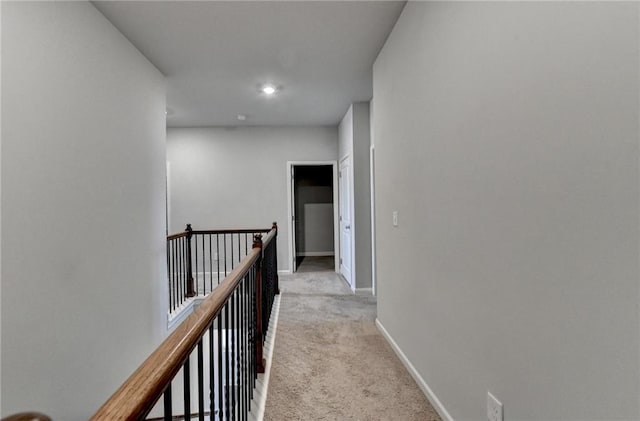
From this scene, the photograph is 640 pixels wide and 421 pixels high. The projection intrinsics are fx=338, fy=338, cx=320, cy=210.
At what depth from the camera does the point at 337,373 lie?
2312 millimetres

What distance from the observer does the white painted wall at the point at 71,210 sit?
1.71 metres

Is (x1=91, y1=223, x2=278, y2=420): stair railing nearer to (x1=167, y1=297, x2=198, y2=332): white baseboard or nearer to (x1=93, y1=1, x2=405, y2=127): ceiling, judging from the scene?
(x1=93, y1=1, x2=405, y2=127): ceiling

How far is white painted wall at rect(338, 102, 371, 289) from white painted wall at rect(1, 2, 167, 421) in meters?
2.47

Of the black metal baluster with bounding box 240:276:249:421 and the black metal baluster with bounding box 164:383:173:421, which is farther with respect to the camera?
the black metal baluster with bounding box 240:276:249:421

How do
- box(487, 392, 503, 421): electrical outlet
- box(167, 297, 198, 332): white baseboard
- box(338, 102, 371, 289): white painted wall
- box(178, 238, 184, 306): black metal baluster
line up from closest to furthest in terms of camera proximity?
box(487, 392, 503, 421): electrical outlet → box(167, 297, 198, 332): white baseboard → box(178, 238, 184, 306): black metal baluster → box(338, 102, 371, 289): white painted wall

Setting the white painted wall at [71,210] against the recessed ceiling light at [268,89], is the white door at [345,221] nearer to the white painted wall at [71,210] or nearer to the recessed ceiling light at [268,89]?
the recessed ceiling light at [268,89]

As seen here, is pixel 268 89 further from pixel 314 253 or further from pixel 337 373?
pixel 314 253

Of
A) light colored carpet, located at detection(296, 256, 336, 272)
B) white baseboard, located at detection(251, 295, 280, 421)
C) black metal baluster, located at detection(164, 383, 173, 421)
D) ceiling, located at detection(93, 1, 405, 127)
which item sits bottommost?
white baseboard, located at detection(251, 295, 280, 421)

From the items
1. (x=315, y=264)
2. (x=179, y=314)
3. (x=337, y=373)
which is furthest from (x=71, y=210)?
(x=315, y=264)

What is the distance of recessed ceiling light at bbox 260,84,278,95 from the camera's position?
380 centimetres

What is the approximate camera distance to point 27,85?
1798 millimetres

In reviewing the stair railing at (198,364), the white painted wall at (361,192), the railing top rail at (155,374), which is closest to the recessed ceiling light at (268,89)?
the white painted wall at (361,192)

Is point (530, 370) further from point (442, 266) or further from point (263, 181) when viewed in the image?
point (263, 181)

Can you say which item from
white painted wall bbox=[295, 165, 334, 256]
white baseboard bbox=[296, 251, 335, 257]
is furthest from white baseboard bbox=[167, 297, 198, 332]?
white painted wall bbox=[295, 165, 334, 256]
